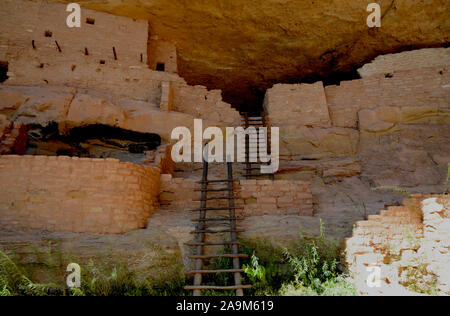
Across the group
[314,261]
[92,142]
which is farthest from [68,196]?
[314,261]

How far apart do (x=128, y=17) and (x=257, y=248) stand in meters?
7.80

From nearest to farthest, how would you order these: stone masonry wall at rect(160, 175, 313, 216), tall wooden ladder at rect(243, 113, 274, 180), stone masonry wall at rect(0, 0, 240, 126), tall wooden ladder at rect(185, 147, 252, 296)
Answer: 1. tall wooden ladder at rect(185, 147, 252, 296)
2. stone masonry wall at rect(160, 175, 313, 216)
3. tall wooden ladder at rect(243, 113, 274, 180)
4. stone masonry wall at rect(0, 0, 240, 126)

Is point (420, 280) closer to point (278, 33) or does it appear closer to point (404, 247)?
point (404, 247)

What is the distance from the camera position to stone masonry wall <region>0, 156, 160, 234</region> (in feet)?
14.3

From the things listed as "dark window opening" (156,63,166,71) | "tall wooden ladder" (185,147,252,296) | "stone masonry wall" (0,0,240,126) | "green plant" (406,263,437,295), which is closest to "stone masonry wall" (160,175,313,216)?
"tall wooden ladder" (185,147,252,296)

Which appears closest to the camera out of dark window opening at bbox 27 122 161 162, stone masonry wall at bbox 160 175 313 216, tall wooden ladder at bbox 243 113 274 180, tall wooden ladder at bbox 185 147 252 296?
tall wooden ladder at bbox 185 147 252 296

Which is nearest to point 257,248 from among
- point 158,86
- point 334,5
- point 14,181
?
point 14,181

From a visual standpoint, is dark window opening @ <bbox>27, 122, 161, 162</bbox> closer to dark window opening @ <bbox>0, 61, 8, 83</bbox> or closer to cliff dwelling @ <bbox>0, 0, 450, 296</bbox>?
cliff dwelling @ <bbox>0, 0, 450, 296</bbox>

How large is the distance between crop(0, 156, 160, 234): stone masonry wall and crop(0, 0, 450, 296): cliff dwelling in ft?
0.07

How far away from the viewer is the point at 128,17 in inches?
357

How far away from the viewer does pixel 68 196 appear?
4.47 metres

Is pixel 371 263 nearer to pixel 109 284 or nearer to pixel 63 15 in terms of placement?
pixel 109 284

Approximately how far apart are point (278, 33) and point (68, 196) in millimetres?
7553

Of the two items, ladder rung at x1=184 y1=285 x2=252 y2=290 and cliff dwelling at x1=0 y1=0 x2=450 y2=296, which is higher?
Answer: cliff dwelling at x1=0 y1=0 x2=450 y2=296
